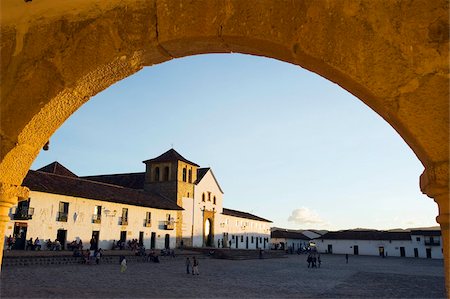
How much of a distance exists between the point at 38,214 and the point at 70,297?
16254 millimetres

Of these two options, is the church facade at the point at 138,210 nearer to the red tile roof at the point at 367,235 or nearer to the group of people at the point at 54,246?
the group of people at the point at 54,246

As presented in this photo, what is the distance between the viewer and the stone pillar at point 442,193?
5.22 feet

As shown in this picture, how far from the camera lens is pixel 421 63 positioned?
1726mm

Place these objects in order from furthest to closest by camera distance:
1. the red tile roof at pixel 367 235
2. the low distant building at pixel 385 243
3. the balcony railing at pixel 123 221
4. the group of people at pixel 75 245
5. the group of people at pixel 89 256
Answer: the red tile roof at pixel 367 235
the low distant building at pixel 385 243
the balcony railing at pixel 123 221
the group of people at pixel 75 245
the group of people at pixel 89 256

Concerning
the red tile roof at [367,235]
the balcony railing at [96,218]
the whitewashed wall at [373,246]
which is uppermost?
the balcony railing at [96,218]

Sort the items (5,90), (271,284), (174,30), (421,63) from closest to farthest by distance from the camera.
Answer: (421,63) → (174,30) → (5,90) → (271,284)

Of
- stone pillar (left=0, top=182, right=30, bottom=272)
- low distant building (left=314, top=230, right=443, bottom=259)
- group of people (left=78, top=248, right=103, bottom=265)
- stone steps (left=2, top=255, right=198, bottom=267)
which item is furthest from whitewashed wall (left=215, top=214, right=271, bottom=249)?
stone pillar (left=0, top=182, right=30, bottom=272)

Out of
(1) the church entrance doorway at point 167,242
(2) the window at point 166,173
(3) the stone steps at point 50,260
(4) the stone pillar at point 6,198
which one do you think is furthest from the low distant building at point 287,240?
(4) the stone pillar at point 6,198

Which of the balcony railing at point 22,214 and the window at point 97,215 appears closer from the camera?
the balcony railing at point 22,214

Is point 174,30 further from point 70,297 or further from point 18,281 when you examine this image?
point 18,281

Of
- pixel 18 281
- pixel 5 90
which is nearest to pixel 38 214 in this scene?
pixel 18 281

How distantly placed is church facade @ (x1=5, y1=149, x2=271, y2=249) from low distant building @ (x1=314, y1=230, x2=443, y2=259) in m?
15.5

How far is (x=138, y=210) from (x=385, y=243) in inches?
1663

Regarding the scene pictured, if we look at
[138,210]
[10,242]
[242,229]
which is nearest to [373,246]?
[242,229]
